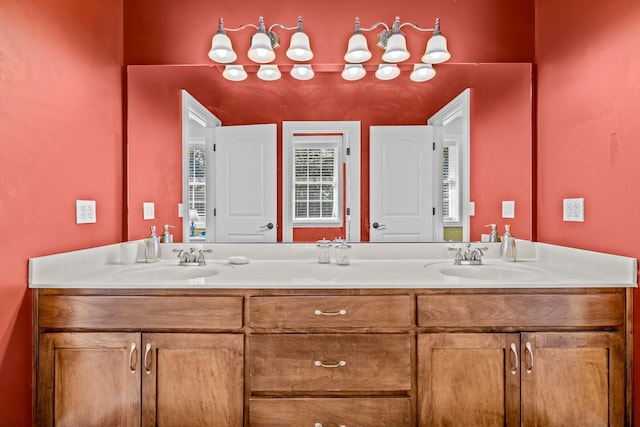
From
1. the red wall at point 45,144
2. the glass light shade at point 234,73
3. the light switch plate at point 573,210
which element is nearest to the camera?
the red wall at point 45,144

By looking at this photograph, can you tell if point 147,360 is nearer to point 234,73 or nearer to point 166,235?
point 166,235

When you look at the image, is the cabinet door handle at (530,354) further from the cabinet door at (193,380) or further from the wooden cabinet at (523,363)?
the cabinet door at (193,380)

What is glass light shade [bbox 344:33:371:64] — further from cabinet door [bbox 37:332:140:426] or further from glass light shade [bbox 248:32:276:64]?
cabinet door [bbox 37:332:140:426]

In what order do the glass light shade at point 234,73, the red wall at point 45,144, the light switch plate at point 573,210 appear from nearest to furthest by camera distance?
the red wall at point 45,144 → the light switch plate at point 573,210 → the glass light shade at point 234,73

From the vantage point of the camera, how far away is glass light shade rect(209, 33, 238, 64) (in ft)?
5.74

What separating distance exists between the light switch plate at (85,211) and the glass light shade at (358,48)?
140 cm

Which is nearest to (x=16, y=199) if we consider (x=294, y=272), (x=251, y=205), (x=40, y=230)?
(x=40, y=230)

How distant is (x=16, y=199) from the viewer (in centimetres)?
126

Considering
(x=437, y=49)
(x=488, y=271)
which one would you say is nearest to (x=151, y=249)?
(x=488, y=271)

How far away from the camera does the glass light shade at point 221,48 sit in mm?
1751

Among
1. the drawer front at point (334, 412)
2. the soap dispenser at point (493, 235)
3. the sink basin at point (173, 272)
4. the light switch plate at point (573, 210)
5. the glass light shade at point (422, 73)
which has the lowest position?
the drawer front at point (334, 412)

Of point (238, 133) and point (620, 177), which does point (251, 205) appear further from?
point (620, 177)

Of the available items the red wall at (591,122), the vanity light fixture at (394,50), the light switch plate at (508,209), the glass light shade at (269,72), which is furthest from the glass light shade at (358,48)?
the light switch plate at (508,209)

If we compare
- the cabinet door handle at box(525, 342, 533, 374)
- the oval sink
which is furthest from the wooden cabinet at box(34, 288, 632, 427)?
the oval sink
